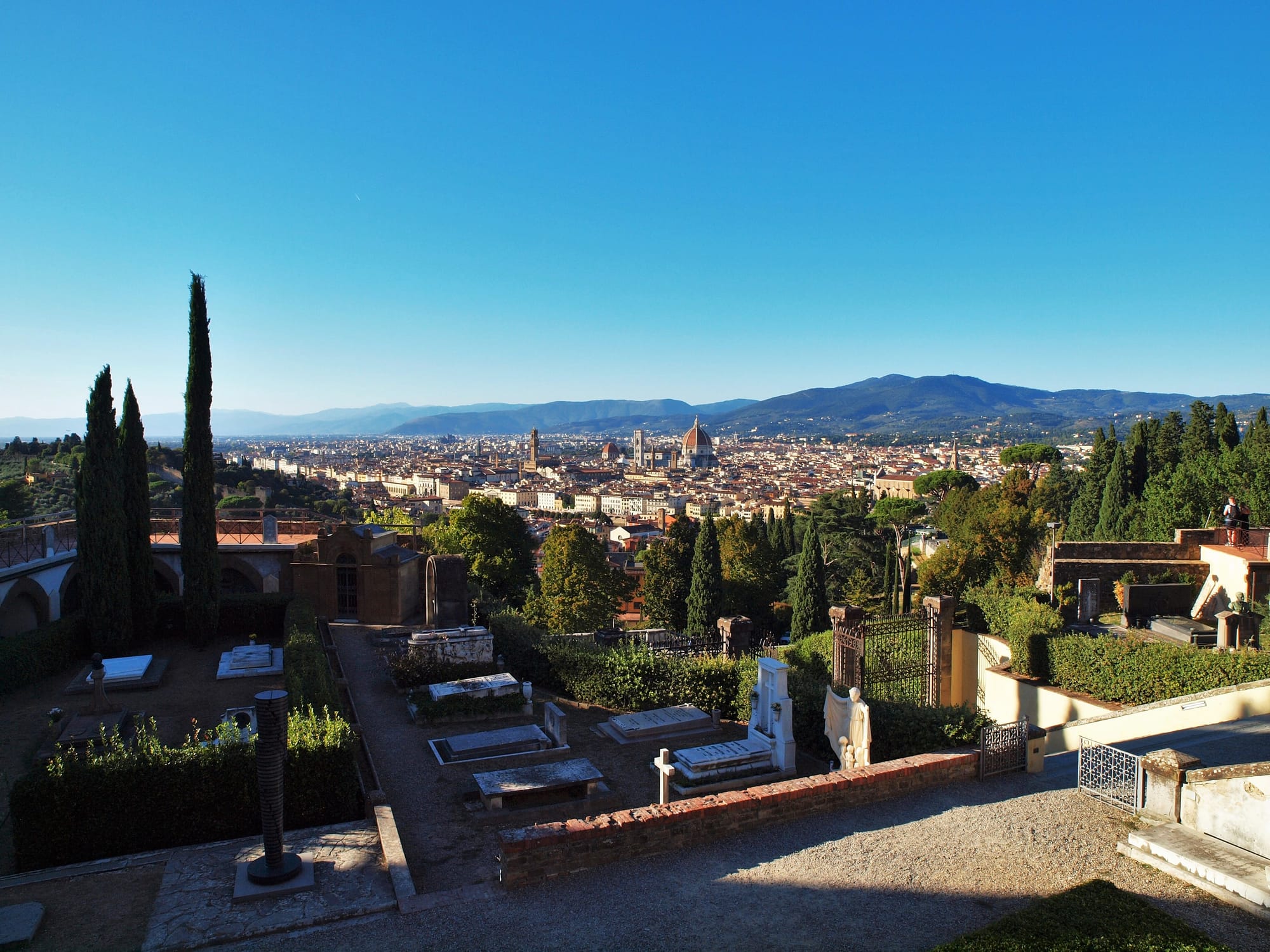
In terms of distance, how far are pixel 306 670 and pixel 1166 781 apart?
29.4 ft

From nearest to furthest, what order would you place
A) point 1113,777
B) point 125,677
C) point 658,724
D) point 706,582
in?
point 1113,777 → point 658,724 → point 125,677 → point 706,582

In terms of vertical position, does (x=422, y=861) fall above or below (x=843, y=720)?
below

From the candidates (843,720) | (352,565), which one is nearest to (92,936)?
(843,720)

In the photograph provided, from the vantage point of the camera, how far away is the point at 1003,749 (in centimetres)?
745

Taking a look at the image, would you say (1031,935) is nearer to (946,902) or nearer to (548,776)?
(946,902)

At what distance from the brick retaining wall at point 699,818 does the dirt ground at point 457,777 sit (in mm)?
688

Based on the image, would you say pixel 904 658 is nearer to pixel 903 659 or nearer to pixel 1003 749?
pixel 903 659

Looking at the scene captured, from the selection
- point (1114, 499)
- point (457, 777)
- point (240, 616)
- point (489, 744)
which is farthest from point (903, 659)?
point (1114, 499)

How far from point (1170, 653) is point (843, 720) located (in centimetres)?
585

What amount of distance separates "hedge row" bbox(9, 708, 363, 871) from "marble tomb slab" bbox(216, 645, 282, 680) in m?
5.31

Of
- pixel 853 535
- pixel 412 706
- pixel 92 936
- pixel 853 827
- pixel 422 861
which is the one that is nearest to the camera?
pixel 92 936

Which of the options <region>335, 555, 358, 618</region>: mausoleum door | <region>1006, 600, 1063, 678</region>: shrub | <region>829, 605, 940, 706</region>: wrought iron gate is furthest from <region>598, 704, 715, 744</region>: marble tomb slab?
<region>335, 555, 358, 618</region>: mausoleum door

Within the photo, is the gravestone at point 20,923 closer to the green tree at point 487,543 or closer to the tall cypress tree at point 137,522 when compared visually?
the tall cypress tree at point 137,522

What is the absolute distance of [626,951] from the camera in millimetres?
4551
